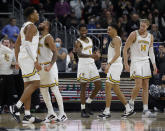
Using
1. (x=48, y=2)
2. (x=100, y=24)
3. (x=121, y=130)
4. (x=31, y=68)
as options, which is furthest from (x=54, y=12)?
(x=121, y=130)

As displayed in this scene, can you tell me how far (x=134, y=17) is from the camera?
16.2 metres

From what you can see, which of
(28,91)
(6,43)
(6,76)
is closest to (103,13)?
(6,43)

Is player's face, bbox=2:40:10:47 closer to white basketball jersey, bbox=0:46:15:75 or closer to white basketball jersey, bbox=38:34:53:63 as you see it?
white basketball jersey, bbox=0:46:15:75

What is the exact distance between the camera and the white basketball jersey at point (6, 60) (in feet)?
37.0

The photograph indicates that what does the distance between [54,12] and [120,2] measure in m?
2.66

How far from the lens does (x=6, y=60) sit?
1131cm

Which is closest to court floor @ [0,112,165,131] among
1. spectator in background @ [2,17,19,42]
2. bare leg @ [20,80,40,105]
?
bare leg @ [20,80,40,105]

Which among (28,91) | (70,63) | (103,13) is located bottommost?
(28,91)

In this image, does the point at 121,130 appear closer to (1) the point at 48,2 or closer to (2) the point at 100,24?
(2) the point at 100,24

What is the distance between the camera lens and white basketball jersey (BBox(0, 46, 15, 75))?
444 inches

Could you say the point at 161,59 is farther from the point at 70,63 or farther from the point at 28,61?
the point at 28,61

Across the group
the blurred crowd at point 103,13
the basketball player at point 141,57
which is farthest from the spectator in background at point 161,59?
the blurred crowd at point 103,13

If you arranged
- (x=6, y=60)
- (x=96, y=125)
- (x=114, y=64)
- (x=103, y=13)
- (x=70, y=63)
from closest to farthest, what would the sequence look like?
(x=96, y=125), (x=114, y=64), (x=6, y=60), (x=70, y=63), (x=103, y=13)

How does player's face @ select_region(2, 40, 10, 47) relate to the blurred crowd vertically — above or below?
below
